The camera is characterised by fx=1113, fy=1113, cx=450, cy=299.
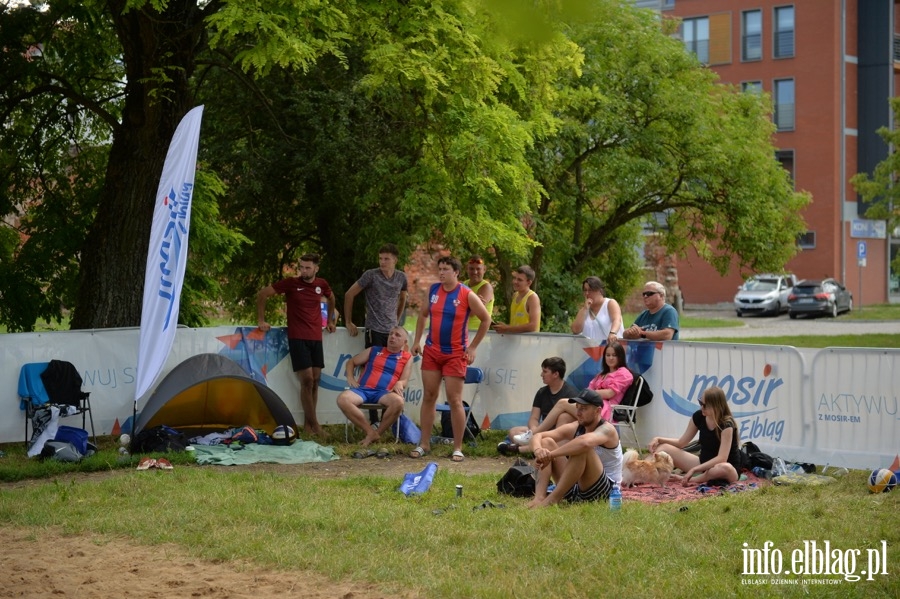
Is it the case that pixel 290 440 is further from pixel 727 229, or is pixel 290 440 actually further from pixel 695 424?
pixel 727 229

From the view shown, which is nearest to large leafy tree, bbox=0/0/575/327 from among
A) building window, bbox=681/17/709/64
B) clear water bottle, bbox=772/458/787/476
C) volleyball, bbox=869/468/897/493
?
clear water bottle, bbox=772/458/787/476

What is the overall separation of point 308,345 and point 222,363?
55.9 inches

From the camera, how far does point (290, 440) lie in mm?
12484

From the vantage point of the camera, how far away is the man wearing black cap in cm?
882

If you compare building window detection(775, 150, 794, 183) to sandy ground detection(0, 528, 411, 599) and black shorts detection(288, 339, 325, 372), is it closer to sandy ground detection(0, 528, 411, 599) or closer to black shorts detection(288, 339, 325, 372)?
black shorts detection(288, 339, 325, 372)

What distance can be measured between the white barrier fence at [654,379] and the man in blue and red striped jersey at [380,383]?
1240 millimetres

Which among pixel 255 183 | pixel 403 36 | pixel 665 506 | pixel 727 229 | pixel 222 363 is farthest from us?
pixel 727 229

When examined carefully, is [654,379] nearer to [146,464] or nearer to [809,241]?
[146,464]

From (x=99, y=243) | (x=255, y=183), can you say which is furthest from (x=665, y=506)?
(x=255, y=183)

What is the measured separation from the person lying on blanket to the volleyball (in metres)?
1.14

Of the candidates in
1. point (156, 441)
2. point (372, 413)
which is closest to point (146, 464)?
point (156, 441)

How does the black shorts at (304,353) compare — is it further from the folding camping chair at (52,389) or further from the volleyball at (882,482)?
the volleyball at (882,482)

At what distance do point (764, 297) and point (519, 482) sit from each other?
40.3m

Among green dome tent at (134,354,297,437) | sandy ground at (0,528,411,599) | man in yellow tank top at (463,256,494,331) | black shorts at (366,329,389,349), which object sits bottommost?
sandy ground at (0,528,411,599)
